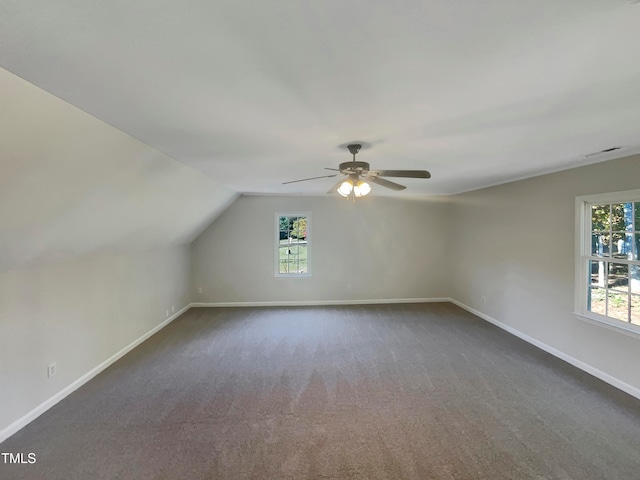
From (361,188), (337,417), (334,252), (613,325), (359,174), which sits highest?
(359,174)

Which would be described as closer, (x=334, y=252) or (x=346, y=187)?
(x=346, y=187)

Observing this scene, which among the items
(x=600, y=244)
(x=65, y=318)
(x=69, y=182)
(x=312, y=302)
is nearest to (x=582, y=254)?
(x=600, y=244)

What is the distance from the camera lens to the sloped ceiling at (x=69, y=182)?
158cm

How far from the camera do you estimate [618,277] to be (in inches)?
125

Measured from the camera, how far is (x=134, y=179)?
106 inches

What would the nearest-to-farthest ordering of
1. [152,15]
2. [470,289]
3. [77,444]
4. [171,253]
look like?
[152,15]
[77,444]
[171,253]
[470,289]

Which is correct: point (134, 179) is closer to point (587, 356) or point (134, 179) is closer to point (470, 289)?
point (587, 356)

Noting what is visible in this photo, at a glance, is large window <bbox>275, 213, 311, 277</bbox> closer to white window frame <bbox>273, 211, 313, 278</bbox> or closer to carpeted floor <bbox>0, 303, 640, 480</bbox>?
white window frame <bbox>273, 211, 313, 278</bbox>

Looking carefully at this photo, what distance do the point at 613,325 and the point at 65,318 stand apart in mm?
5483

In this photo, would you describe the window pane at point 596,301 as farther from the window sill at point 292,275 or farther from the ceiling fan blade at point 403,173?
the window sill at point 292,275

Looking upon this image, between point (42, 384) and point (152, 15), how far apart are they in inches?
126

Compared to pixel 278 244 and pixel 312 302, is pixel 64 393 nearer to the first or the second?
pixel 278 244

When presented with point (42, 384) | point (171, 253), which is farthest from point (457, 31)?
point (171, 253)

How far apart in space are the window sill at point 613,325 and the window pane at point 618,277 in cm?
36
